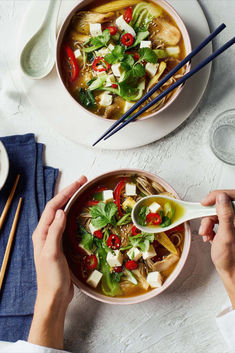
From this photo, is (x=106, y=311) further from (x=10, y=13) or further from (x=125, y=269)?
(x=10, y=13)

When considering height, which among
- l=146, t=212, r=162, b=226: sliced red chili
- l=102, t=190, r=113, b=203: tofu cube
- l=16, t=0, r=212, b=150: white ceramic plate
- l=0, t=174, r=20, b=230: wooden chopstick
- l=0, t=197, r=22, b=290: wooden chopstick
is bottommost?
l=0, t=197, r=22, b=290: wooden chopstick

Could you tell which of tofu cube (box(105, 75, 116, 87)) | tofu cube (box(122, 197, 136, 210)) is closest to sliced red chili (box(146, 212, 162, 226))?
tofu cube (box(122, 197, 136, 210))

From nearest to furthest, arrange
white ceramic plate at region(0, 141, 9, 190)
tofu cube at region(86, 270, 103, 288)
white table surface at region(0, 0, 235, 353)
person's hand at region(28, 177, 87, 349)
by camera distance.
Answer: person's hand at region(28, 177, 87, 349) → tofu cube at region(86, 270, 103, 288) → white ceramic plate at region(0, 141, 9, 190) → white table surface at region(0, 0, 235, 353)

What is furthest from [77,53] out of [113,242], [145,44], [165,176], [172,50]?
[113,242]

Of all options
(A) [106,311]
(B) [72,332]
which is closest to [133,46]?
(A) [106,311]

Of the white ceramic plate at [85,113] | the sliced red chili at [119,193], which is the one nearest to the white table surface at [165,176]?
the white ceramic plate at [85,113]

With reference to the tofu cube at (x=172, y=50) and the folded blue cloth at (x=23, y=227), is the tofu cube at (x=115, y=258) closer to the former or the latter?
the folded blue cloth at (x=23, y=227)

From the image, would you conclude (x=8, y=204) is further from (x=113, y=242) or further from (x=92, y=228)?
(x=113, y=242)

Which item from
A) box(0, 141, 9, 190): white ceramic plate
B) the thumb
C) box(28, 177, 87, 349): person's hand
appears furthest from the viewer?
box(0, 141, 9, 190): white ceramic plate

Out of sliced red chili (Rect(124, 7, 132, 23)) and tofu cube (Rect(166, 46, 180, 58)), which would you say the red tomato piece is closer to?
tofu cube (Rect(166, 46, 180, 58))
